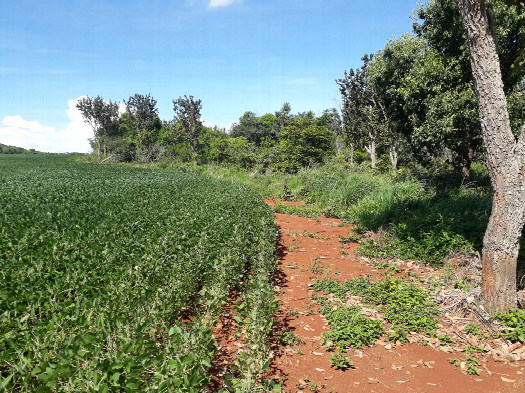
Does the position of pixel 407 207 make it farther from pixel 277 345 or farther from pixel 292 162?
pixel 292 162

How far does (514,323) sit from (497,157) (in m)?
2.35

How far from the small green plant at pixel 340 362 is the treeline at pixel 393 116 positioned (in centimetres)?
562

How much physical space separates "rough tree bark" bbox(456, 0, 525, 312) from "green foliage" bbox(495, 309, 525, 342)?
141mm

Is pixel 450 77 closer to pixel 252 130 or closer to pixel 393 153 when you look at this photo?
pixel 393 153

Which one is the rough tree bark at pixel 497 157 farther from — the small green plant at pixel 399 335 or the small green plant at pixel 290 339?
the small green plant at pixel 290 339

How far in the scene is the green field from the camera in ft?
8.48

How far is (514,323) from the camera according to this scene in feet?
14.6

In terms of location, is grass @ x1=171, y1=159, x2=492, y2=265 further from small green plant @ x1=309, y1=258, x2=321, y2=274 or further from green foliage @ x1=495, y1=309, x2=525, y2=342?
green foliage @ x1=495, y1=309, x2=525, y2=342

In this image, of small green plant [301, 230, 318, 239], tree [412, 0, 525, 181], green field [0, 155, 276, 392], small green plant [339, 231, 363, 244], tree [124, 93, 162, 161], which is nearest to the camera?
green field [0, 155, 276, 392]

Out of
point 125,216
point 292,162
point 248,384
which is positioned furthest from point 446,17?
point 292,162

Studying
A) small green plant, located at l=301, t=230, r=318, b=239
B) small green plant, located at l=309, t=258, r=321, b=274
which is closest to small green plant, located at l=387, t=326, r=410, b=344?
small green plant, located at l=309, t=258, r=321, b=274

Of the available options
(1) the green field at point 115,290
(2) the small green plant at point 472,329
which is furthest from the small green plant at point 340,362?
(2) the small green plant at point 472,329

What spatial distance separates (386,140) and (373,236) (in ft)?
53.3

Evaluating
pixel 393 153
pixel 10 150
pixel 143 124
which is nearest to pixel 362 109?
pixel 393 153
